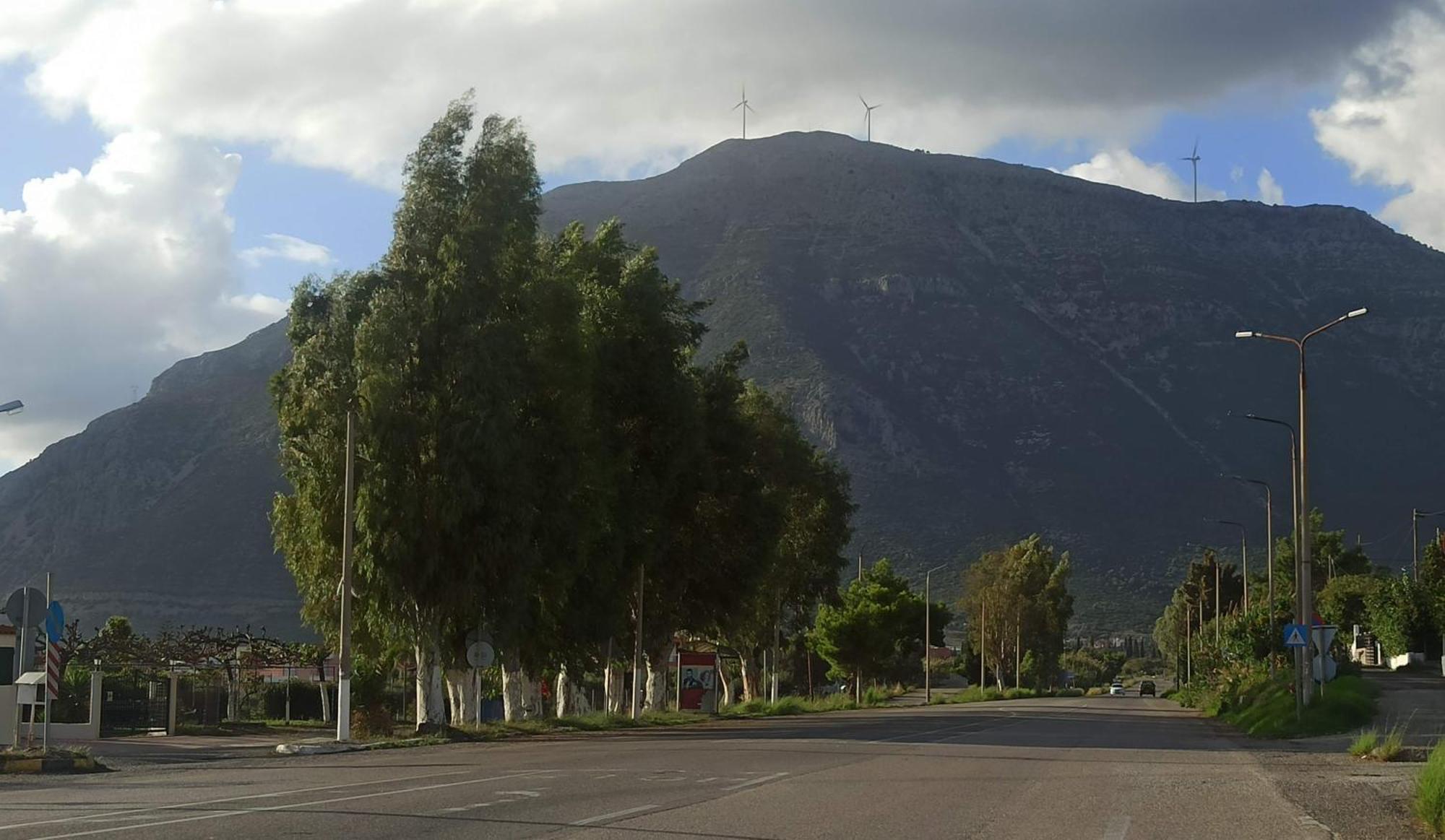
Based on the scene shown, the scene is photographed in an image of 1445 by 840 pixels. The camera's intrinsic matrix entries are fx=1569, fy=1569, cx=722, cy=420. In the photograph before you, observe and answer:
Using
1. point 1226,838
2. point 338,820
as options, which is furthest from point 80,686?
point 1226,838

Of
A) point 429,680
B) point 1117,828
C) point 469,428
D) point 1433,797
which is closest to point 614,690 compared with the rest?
point 429,680

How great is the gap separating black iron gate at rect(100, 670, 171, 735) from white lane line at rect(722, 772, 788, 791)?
30953mm

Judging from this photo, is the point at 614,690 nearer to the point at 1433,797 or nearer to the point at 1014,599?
the point at 1433,797

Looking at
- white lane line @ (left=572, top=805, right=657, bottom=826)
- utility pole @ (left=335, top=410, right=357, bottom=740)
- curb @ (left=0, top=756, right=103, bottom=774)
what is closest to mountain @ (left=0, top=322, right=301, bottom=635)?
utility pole @ (left=335, top=410, right=357, bottom=740)

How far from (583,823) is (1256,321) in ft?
595

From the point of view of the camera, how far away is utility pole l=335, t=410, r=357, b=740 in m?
36.3

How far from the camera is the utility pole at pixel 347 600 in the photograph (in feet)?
119

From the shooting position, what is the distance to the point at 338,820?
1512 cm

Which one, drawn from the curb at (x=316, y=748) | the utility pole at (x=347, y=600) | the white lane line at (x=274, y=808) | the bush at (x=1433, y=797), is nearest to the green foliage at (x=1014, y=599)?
the utility pole at (x=347, y=600)

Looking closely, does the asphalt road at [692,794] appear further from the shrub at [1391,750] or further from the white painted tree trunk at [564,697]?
the white painted tree trunk at [564,697]

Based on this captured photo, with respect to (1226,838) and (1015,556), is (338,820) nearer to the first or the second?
(1226,838)

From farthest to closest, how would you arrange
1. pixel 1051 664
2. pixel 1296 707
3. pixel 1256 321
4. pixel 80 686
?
pixel 1256 321 < pixel 1051 664 < pixel 80 686 < pixel 1296 707

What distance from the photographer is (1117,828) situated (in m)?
16.0

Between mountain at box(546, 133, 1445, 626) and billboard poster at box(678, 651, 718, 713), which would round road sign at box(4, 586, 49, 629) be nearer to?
billboard poster at box(678, 651, 718, 713)
